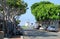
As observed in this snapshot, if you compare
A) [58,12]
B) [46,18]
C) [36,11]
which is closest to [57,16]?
[58,12]

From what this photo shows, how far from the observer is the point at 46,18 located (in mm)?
70750

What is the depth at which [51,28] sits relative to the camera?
179ft

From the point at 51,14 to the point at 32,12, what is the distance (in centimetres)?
1423

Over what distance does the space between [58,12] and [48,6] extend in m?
4.98

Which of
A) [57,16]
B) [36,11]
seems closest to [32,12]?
[36,11]

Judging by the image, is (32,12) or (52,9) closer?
(52,9)

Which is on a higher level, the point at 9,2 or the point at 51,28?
the point at 9,2

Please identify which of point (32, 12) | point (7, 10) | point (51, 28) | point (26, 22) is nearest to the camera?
point (7, 10)

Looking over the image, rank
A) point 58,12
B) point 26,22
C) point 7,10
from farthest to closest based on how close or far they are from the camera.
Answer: point 26,22, point 58,12, point 7,10

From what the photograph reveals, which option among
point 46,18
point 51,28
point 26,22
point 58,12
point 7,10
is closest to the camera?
point 7,10

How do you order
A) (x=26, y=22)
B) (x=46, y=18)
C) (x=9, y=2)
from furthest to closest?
(x=26, y=22), (x=46, y=18), (x=9, y=2)

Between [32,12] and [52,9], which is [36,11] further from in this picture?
[52,9]

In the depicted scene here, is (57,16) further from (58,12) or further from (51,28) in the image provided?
(51,28)

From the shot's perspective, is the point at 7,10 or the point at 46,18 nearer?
the point at 7,10
